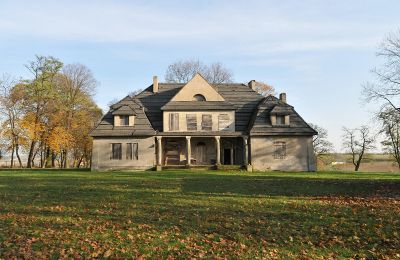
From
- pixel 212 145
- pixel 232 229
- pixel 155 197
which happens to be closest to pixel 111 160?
pixel 212 145

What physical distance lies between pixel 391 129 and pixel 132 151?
28.6 meters

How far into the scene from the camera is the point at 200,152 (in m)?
37.8

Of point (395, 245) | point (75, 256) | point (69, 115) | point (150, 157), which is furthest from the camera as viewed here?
point (69, 115)

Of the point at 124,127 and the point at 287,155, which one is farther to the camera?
the point at 287,155

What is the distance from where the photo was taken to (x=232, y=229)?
933 cm

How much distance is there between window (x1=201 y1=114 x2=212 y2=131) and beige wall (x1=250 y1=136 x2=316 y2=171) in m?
4.39

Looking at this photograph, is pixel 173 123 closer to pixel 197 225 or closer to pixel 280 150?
pixel 280 150

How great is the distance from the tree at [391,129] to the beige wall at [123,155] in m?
20.0

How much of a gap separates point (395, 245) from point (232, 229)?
12.2 ft

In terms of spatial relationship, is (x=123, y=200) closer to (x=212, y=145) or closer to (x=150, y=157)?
(x=150, y=157)

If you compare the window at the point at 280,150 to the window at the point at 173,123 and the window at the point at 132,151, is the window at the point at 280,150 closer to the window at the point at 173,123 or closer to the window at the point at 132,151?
the window at the point at 173,123

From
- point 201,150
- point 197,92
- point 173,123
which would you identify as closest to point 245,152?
point 201,150

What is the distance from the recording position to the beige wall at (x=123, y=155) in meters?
34.7

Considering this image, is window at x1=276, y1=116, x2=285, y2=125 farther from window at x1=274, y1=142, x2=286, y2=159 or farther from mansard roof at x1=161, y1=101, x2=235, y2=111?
mansard roof at x1=161, y1=101, x2=235, y2=111
